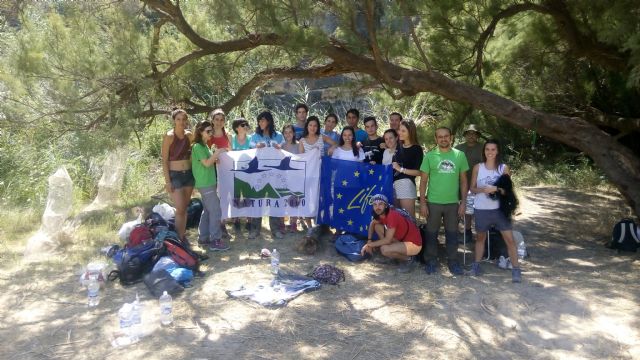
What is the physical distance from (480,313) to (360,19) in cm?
309

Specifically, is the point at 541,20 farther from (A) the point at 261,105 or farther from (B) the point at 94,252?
(A) the point at 261,105

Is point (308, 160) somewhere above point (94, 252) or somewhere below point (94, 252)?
above

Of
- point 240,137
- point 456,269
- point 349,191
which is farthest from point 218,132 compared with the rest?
point 456,269

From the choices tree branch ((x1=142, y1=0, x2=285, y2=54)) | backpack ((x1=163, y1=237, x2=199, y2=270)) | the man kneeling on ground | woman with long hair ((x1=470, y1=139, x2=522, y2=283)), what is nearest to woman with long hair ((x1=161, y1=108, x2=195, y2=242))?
backpack ((x1=163, y1=237, x2=199, y2=270))

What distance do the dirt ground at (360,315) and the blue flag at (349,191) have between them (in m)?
0.52

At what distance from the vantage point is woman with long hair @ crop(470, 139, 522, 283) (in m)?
5.02

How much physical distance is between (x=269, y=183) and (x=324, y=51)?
1783 millimetres

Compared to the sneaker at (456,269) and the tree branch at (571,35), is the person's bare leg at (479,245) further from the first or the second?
the tree branch at (571,35)

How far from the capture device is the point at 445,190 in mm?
5145

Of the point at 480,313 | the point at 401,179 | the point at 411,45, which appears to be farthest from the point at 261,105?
the point at 480,313

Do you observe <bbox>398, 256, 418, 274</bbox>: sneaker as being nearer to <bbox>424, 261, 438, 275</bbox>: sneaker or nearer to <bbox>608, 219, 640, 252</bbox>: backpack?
<bbox>424, 261, 438, 275</bbox>: sneaker

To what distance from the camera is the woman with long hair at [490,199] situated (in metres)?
5.02

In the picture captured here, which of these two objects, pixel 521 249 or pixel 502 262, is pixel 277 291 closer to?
pixel 502 262

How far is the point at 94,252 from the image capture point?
5.89 metres
